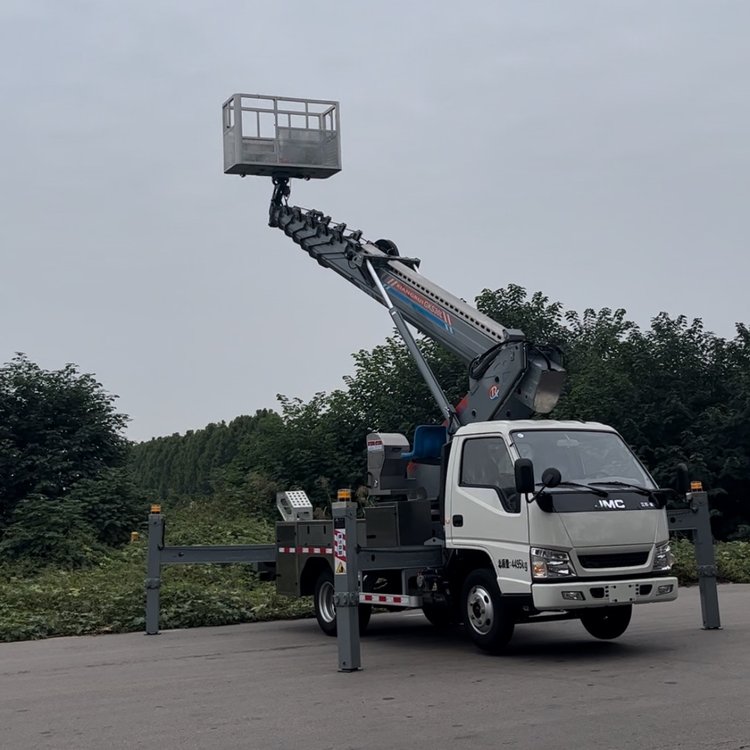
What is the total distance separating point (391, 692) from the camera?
9.88 meters

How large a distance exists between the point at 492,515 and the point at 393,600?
196 cm

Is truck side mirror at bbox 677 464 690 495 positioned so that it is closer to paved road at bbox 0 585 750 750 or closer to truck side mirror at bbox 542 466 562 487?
paved road at bbox 0 585 750 750

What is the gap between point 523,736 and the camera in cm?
784

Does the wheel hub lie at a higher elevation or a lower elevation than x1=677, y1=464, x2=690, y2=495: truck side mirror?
lower

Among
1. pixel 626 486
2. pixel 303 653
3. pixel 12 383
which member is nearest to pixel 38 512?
pixel 12 383

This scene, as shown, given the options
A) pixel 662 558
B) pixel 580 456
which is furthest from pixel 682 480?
pixel 580 456

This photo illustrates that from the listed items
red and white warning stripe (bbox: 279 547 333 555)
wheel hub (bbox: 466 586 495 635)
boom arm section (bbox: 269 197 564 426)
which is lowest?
wheel hub (bbox: 466 586 495 635)

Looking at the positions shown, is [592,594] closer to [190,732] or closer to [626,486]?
[626,486]

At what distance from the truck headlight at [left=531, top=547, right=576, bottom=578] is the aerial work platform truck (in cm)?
1

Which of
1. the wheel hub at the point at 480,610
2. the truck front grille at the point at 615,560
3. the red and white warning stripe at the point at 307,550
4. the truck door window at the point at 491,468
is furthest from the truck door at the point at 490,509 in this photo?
the red and white warning stripe at the point at 307,550

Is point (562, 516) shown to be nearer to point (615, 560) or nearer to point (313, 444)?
point (615, 560)

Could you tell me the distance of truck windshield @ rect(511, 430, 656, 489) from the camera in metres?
11.9

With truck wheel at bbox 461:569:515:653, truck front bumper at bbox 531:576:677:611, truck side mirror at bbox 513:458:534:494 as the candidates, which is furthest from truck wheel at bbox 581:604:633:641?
truck side mirror at bbox 513:458:534:494

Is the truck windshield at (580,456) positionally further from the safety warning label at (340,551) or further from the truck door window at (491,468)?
the safety warning label at (340,551)
